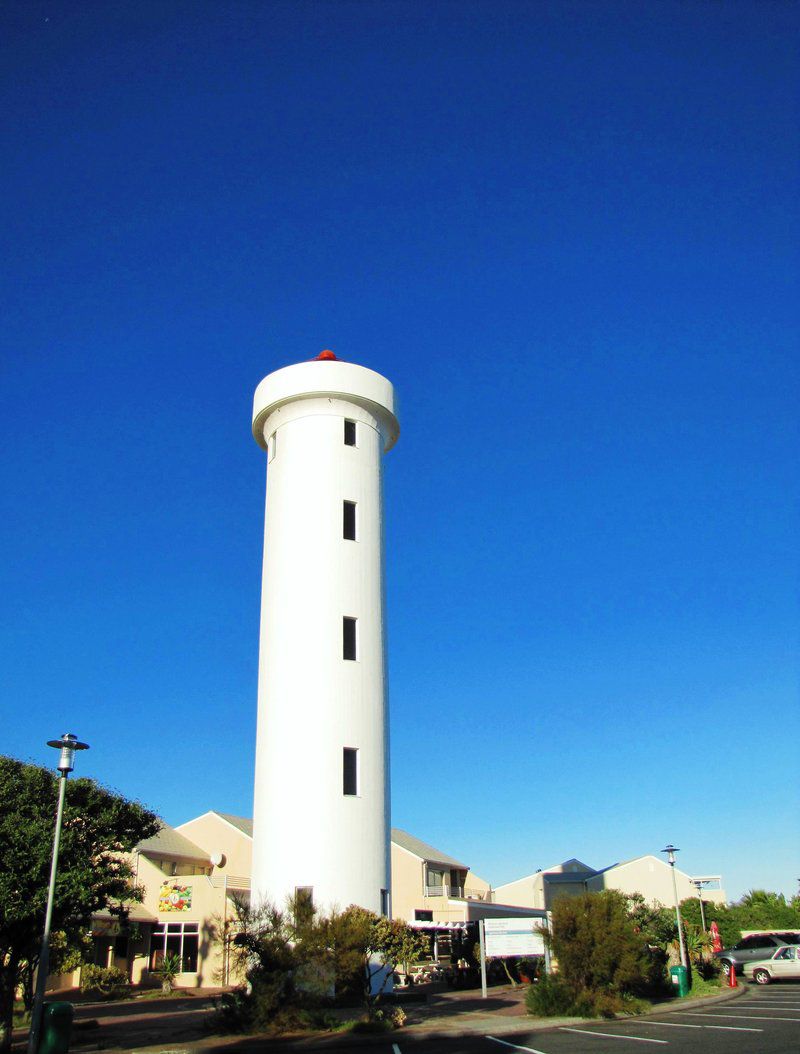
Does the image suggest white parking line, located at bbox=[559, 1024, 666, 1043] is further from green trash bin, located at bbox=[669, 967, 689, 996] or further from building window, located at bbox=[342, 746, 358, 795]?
green trash bin, located at bbox=[669, 967, 689, 996]

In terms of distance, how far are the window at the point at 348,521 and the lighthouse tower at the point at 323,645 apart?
5cm

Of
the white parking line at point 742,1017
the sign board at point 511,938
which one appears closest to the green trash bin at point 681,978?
the white parking line at point 742,1017

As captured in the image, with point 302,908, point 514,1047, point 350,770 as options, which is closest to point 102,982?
point 350,770

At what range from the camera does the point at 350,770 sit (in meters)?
28.0

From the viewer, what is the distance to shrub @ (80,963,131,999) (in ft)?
104

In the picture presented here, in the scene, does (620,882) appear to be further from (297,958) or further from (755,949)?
(297,958)

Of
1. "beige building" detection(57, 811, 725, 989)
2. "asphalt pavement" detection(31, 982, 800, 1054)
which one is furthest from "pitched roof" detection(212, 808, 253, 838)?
"asphalt pavement" detection(31, 982, 800, 1054)

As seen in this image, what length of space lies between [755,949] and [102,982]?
87.2 feet

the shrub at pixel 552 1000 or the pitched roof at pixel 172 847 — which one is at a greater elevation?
the pitched roof at pixel 172 847

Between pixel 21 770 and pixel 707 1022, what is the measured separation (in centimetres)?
1844

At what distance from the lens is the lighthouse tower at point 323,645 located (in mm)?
26656

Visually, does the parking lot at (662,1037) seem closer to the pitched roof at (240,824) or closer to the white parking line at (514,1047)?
the white parking line at (514,1047)

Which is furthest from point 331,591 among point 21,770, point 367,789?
point 21,770

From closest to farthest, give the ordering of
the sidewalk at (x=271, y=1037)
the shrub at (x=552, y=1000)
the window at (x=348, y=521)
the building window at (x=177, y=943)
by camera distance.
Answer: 1. the sidewalk at (x=271, y=1037)
2. the shrub at (x=552, y=1000)
3. the window at (x=348, y=521)
4. the building window at (x=177, y=943)
